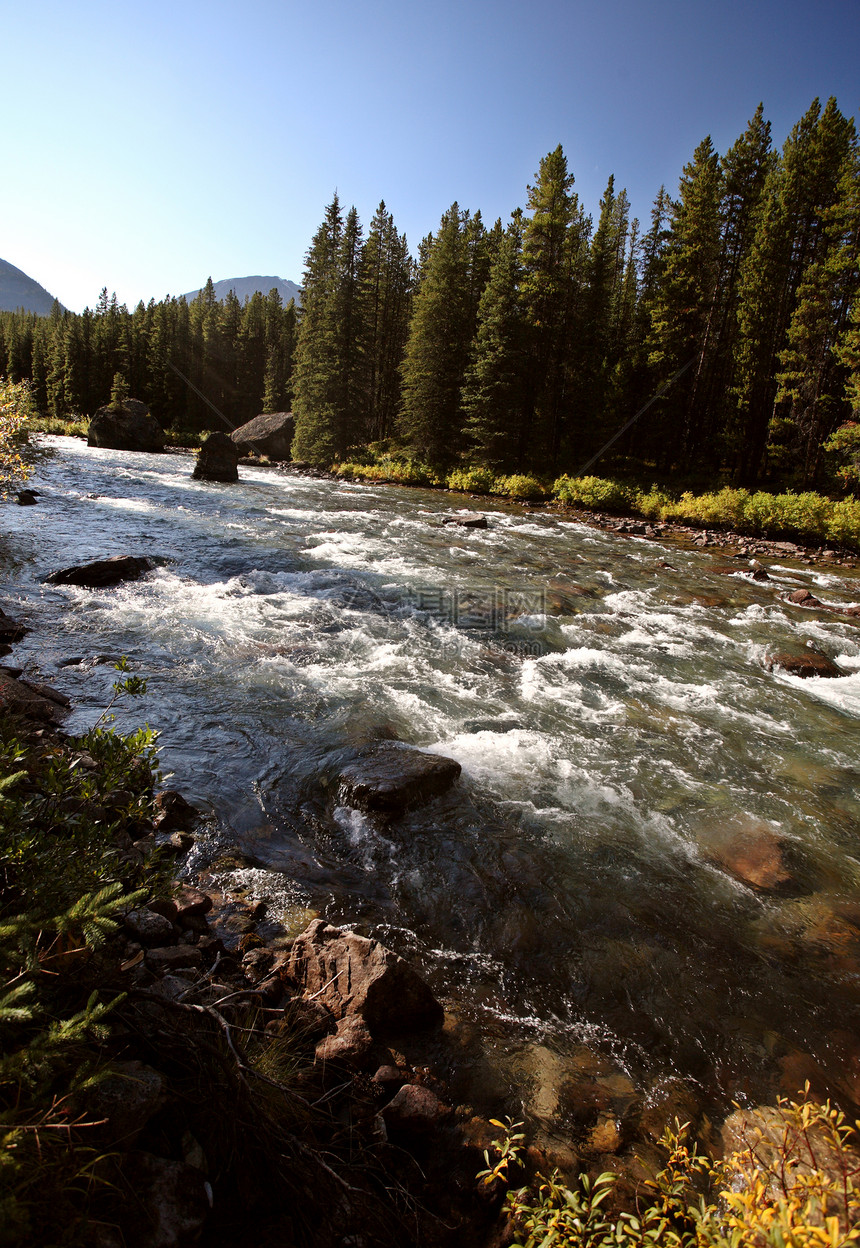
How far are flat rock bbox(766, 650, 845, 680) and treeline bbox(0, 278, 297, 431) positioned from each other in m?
65.2

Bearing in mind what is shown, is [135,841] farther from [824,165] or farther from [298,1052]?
[824,165]

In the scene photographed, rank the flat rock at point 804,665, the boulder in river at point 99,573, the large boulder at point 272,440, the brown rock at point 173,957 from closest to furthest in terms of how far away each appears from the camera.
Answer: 1. the brown rock at point 173,957
2. the flat rock at point 804,665
3. the boulder in river at point 99,573
4. the large boulder at point 272,440

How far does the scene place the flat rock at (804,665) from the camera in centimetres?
1022

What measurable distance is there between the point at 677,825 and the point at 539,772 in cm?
156

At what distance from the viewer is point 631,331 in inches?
1587

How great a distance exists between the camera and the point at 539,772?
6574mm

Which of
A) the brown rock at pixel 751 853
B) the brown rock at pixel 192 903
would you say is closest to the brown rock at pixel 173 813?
the brown rock at pixel 192 903

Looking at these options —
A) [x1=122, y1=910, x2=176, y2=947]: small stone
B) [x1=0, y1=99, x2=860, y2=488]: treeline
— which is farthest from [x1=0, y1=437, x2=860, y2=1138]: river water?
[x1=0, y1=99, x2=860, y2=488]: treeline

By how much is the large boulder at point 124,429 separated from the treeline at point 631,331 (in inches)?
495

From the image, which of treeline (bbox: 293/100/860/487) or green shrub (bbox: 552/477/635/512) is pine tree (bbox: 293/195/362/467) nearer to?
treeline (bbox: 293/100/860/487)

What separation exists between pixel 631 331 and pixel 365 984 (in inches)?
1828

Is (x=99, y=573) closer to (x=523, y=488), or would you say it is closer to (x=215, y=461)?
(x=215, y=461)

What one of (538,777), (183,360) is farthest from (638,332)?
(183,360)

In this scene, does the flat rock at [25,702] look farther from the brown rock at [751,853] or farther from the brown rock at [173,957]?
the brown rock at [751,853]
